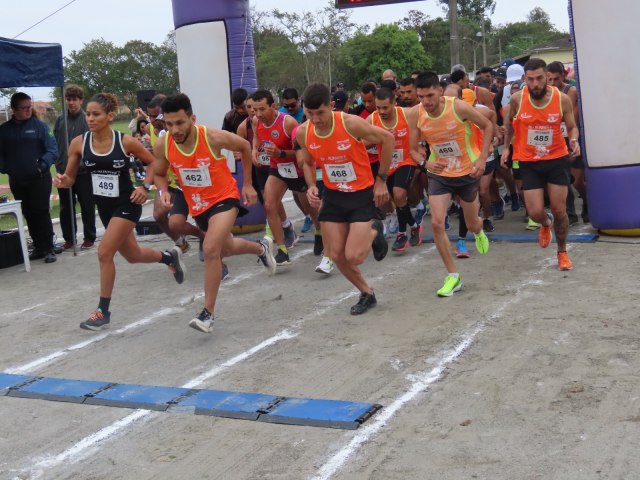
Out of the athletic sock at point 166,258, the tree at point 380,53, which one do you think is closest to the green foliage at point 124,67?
the tree at point 380,53

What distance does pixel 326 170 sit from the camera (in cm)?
707

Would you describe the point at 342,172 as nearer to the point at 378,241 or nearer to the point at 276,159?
the point at 378,241

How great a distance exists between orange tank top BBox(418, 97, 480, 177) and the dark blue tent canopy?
4.93 metres

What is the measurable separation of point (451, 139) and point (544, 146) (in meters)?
0.91

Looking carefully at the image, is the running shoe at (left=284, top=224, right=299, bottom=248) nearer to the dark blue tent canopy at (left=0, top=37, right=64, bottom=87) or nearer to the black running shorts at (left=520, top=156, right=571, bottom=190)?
the black running shorts at (left=520, top=156, right=571, bottom=190)

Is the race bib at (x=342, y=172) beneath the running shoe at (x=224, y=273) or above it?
above

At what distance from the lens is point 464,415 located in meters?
4.57

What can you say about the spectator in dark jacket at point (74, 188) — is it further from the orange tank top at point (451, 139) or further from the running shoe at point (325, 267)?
the orange tank top at point (451, 139)

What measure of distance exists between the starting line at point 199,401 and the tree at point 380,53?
65086 millimetres

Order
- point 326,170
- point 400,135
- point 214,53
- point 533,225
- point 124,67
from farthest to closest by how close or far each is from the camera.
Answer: point 124,67 < point 214,53 < point 533,225 < point 400,135 < point 326,170

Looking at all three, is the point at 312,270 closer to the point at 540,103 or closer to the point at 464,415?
the point at 540,103

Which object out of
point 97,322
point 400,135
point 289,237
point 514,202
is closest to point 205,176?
point 97,322

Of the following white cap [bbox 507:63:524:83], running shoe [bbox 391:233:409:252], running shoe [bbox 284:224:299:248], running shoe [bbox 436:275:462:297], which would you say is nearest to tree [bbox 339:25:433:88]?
white cap [bbox 507:63:524:83]

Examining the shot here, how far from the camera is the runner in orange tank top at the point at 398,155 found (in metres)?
9.21
